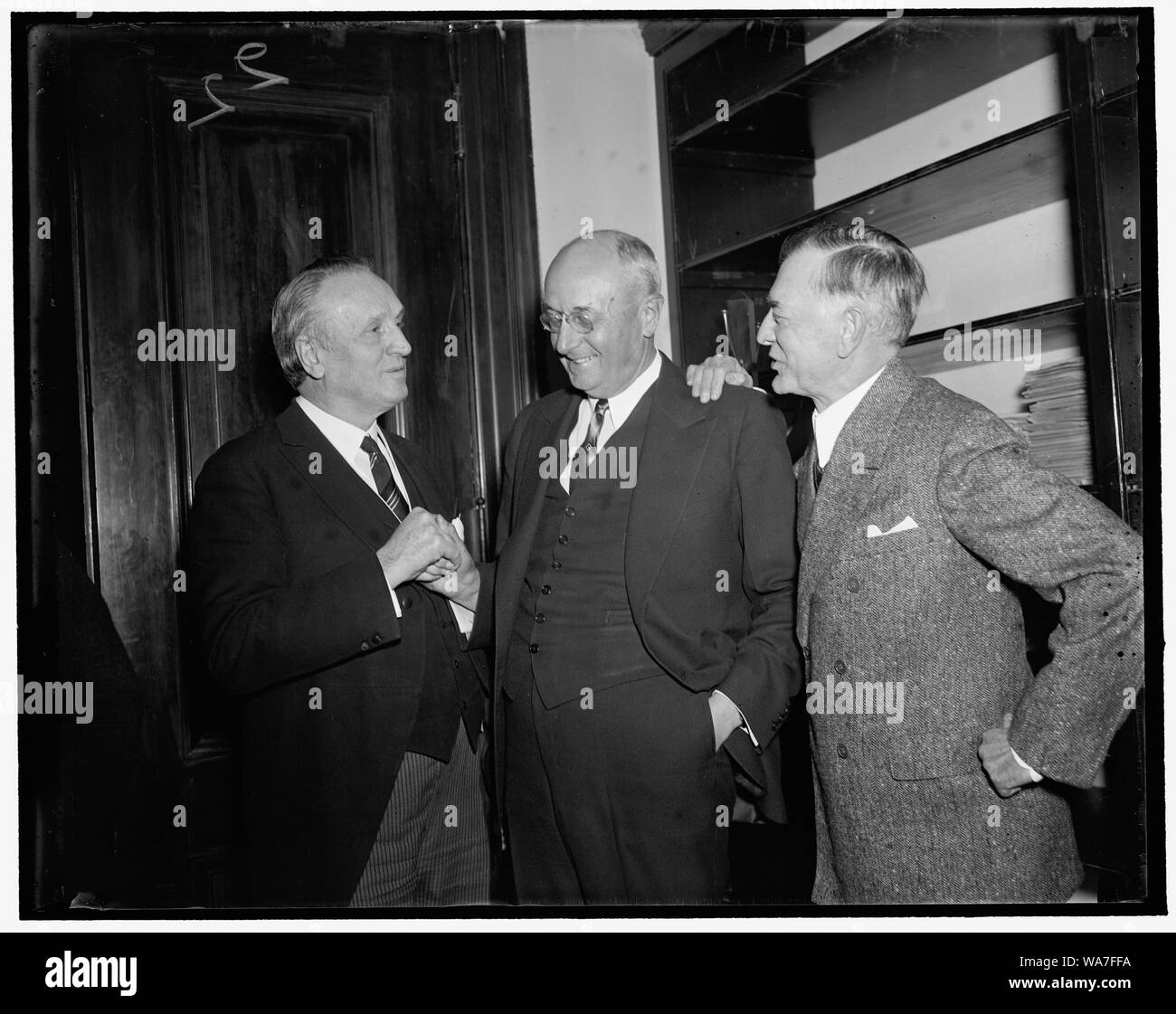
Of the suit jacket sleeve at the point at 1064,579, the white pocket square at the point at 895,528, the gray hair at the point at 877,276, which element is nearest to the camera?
the suit jacket sleeve at the point at 1064,579

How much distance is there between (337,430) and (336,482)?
149 millimetres

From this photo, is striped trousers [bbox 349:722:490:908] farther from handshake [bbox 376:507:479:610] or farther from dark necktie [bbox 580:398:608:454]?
dark necktie [bbox 580:398:608:454]

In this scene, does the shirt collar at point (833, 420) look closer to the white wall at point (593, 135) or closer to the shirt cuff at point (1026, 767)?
the shirt cuff at point (1026, 767)

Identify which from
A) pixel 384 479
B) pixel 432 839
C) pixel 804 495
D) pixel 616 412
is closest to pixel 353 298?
pixel 384 479

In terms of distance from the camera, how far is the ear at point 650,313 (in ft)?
7.04

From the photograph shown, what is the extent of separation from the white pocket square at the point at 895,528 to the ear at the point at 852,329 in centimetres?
36

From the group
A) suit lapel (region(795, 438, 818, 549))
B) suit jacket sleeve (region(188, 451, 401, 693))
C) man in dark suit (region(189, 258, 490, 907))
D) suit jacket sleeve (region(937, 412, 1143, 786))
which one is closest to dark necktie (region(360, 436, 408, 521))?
man in dark suit (region(189, 258, 490, 907))

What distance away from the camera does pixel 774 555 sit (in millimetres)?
1993

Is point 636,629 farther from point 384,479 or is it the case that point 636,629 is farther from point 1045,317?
point 1045,317

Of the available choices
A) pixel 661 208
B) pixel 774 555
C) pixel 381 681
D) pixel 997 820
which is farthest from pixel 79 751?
pixel 661 208

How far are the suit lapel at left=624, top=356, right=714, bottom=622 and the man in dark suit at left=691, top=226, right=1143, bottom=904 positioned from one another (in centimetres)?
28

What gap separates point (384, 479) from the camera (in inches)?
86.7

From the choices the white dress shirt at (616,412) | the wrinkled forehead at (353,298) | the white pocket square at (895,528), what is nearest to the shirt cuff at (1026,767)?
the white pocket square at (895,528)
